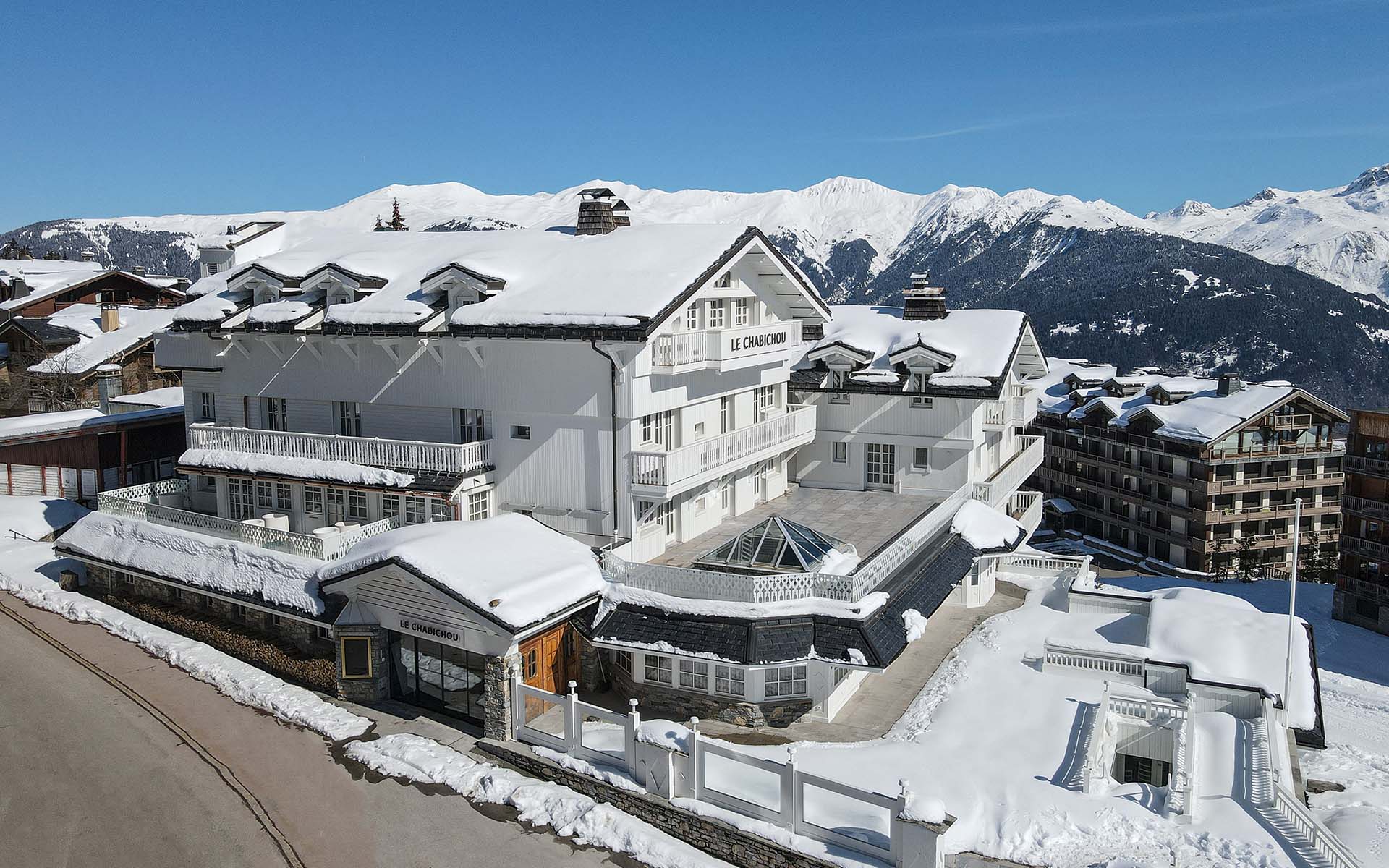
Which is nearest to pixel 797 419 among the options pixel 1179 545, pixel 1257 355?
pixel 1179 545

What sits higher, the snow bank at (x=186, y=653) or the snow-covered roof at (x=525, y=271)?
the snow-covered roof at (x=525, y=271)

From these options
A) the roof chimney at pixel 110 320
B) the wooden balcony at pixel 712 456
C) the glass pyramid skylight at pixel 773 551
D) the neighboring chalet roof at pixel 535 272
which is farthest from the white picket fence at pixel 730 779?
the roof chimney at pixel 110 320

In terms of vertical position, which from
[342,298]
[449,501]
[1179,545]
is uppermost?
[342,298]

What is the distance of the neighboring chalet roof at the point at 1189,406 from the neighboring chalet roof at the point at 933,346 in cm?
3562

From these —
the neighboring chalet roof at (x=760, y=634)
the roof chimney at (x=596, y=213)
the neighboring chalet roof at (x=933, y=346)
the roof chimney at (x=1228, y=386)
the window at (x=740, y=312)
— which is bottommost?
the neighboring chalet roof at (x=760, y=634)

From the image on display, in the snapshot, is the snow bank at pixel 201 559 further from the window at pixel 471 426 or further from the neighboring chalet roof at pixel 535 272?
the neighboring chalet roof at pixel 535 272

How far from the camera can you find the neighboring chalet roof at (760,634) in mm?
21203

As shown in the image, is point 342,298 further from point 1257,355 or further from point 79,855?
point 1257,355

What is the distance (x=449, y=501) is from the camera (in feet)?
87.0

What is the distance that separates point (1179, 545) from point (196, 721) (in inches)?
2690

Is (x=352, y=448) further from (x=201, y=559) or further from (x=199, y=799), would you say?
(x=199, y=799)

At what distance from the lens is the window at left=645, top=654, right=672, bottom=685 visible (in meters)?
22.7

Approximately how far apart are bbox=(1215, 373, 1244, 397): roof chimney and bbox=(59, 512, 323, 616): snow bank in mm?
68248

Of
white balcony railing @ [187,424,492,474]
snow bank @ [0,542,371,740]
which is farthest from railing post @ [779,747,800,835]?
white balcony railing @ [187,424,492,474]
